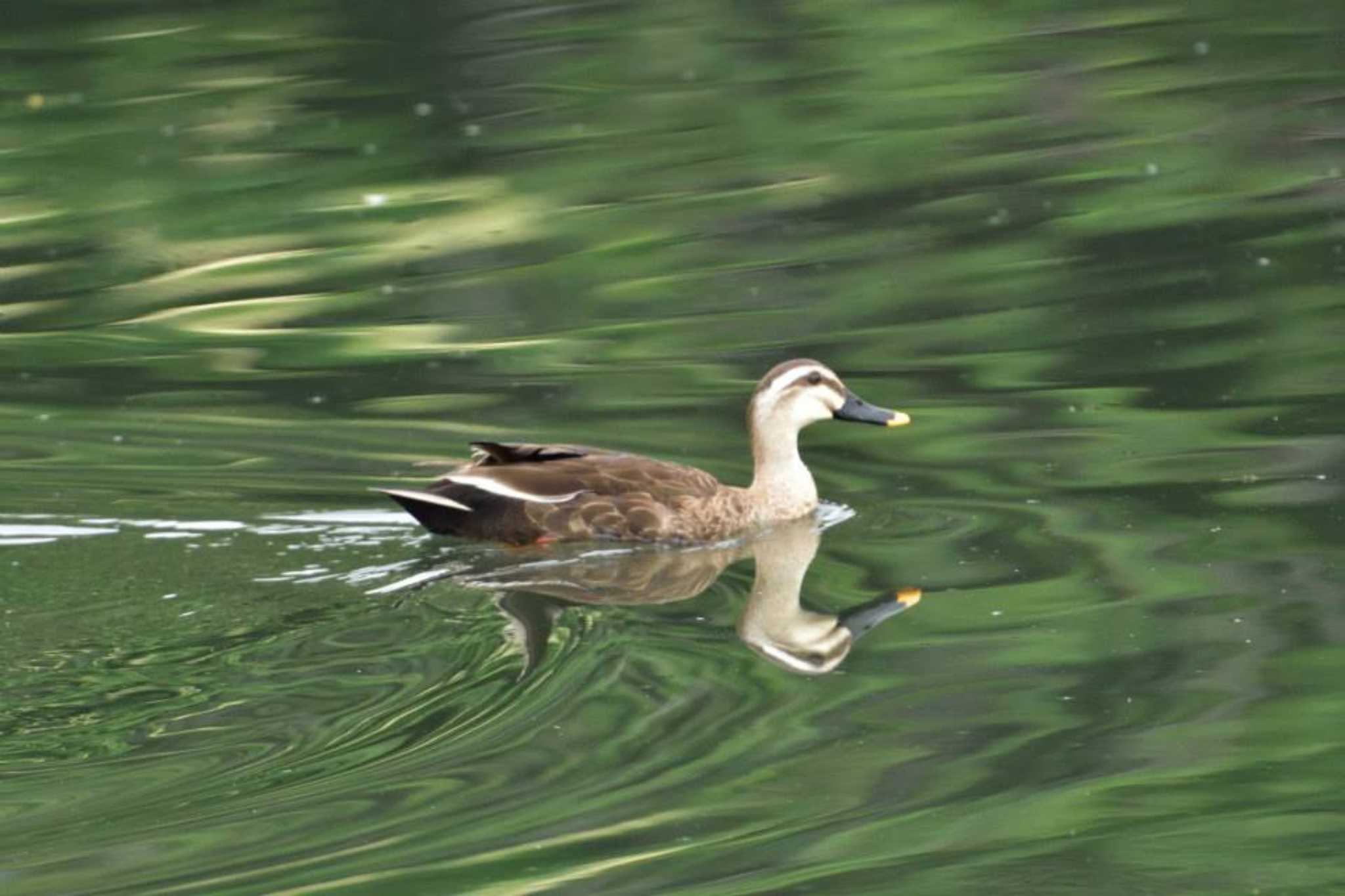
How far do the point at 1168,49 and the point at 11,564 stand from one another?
1118 centimetres

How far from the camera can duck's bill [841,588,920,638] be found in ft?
31.0

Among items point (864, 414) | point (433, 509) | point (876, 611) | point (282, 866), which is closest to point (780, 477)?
point (864, 414)

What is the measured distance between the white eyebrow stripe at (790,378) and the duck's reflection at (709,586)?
0.60 metres

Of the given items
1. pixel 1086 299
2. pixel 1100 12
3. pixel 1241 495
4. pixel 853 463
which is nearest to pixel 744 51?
pixel 1100 12

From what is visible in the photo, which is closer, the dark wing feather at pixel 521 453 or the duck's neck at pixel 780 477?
the dark wing feather at pixel 521 453

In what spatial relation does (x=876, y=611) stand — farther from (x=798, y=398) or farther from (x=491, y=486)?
(x=798, y=398)

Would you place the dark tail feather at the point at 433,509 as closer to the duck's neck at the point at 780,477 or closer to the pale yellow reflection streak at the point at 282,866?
the duck's neck at the point at 780,477

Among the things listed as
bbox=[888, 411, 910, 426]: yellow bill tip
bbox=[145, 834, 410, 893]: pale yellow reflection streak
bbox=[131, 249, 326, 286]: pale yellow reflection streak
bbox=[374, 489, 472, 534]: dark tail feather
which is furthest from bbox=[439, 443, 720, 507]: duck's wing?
bbox=[131, 249, 326, 286]: pale yellow reflection streak

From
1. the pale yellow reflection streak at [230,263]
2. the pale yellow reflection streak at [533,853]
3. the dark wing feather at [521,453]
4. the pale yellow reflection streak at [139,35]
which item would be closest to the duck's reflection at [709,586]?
the dark wing feather at [521,453]

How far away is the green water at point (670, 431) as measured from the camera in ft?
24.8

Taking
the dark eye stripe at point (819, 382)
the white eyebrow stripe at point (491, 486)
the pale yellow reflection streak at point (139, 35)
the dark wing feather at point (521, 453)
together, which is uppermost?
the pale yellow reflection streak at point (139, 35)

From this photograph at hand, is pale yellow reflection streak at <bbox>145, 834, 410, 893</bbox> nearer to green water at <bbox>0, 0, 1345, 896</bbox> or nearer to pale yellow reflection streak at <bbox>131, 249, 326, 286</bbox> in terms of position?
green water at <bbox>0, 0, 1345, 896</bbox>

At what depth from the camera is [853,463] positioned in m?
11.9

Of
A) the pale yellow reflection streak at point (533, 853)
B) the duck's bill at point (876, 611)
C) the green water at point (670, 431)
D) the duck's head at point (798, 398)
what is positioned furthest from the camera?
the duck's head at point (798, 398)
